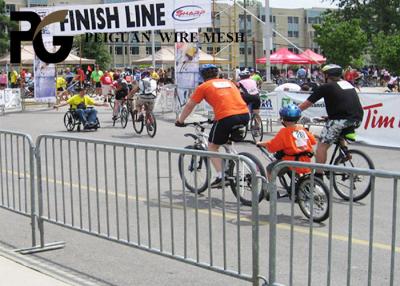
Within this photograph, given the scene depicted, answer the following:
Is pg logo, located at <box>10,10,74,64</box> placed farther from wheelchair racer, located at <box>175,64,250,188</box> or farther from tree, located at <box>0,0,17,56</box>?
tree, located at <box>0,0,17,56</box>

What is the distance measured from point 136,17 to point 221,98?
15.3 m

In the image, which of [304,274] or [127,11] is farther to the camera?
[127,11]

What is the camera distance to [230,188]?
559cm

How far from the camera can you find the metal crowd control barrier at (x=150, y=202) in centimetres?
520

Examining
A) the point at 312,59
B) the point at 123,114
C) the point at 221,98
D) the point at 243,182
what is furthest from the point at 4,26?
the point at 243,182

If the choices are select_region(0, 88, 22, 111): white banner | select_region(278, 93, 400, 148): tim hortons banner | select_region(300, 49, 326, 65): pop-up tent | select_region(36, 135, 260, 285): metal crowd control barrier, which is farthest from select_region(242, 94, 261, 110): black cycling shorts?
select_region(300, 49, 326, 65): pop-up tent

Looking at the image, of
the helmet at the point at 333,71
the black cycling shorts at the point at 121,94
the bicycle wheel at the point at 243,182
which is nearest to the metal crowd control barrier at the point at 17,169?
the bicycle wheel at the point at 243,182

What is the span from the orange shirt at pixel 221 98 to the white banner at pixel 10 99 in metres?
20.0

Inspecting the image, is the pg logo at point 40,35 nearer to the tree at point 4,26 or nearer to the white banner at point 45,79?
the white banner at point 45,79

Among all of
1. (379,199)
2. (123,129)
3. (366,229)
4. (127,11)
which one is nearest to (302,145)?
(366,229)

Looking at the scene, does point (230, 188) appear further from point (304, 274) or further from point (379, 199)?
point (379, 199)

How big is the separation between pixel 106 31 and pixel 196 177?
19.2 meters

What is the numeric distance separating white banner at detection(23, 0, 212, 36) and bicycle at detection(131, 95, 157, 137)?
536 cm

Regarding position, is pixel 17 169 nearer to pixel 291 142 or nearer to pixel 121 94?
pixel 291 142
